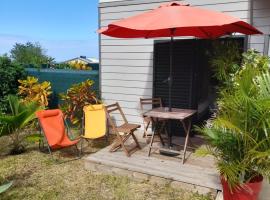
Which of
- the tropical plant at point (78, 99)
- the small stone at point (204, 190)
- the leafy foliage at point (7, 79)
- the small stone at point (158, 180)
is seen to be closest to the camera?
the small stone at point (204, 190)

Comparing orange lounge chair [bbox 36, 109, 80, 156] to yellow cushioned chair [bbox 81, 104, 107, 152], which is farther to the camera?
yellow cushioned chair [bbox 81, 104, 107, 152]

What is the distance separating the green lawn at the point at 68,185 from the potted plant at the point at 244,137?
2.69 ft

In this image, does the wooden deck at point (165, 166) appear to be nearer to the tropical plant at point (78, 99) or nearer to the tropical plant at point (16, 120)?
the tropical plant at point (16, 120)

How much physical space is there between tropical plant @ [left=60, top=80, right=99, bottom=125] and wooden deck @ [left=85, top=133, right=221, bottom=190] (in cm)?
207

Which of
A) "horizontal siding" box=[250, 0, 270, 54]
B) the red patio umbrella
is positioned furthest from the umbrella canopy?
"horizontal siding" box=[250, 0, 270, 54]

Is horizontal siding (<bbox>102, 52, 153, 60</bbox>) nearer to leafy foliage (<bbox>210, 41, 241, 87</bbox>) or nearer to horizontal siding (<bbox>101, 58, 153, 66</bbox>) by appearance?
horizontal siding (<bbox>101, 58, 153, 66</bbox>)

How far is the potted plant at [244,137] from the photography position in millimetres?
3352

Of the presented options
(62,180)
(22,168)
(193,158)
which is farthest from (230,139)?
(22,168)

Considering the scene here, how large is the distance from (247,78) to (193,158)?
2.23 meters

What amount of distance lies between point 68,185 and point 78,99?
299cm

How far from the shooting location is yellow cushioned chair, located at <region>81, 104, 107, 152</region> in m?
6.42

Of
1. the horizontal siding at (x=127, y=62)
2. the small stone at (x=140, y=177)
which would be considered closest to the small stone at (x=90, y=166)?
the small stone at (x=140, y=177)

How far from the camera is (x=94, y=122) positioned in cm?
660

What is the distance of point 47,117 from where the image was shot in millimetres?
6176
